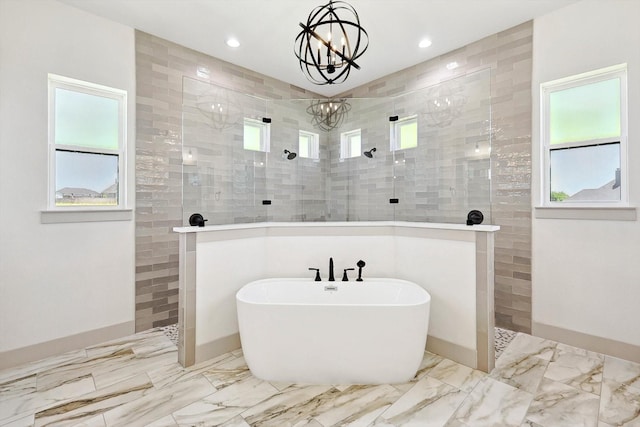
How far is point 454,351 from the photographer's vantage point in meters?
2.48

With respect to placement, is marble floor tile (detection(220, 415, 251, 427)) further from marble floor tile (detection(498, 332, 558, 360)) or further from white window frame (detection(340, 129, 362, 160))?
white window frame (detection(340, 129, 362, 160))

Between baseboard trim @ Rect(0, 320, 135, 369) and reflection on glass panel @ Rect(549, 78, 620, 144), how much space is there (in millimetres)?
4556

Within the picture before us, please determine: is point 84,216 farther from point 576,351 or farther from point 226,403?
point 576,351

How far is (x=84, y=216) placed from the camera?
107 inches

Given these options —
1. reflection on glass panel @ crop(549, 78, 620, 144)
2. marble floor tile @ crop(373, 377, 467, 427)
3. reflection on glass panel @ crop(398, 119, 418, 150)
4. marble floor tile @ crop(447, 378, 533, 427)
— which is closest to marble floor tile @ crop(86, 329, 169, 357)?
marble floor tile @ crop(373, 377, 467, 427)

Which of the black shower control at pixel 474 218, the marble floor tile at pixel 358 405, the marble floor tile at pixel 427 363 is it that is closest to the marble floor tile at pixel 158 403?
the marble floor tile at pixel 358 405

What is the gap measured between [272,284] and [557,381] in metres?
2.26

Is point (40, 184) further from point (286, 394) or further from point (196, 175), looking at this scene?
point (286, 394)

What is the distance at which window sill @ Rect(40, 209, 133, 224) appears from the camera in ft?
8.27

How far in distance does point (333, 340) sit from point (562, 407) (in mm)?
1479

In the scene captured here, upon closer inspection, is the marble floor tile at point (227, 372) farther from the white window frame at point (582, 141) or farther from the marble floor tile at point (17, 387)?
the white window frame at point (582, 141)

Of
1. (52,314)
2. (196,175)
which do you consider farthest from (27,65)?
(52,314)

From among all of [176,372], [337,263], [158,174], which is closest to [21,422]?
[176,372]

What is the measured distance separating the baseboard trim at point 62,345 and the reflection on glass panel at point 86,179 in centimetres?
119
